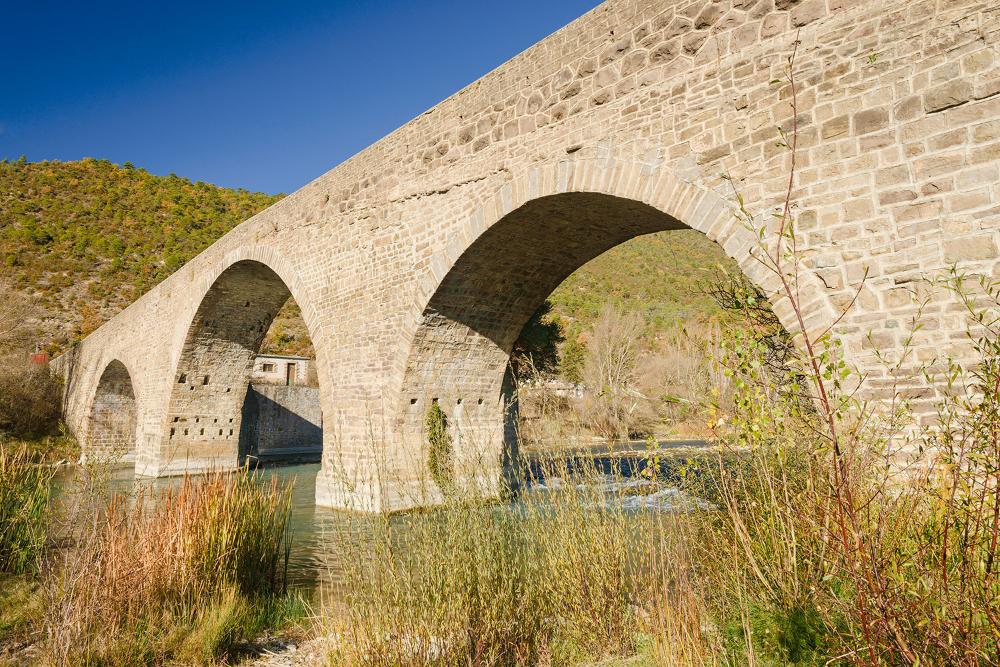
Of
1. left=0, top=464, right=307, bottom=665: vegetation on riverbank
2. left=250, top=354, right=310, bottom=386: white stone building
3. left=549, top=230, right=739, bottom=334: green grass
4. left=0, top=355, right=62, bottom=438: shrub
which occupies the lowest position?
left=0, top=464, right=307, bottom=665: vegetation on riverbank

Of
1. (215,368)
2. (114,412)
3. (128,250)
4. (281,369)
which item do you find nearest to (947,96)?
(215,368)

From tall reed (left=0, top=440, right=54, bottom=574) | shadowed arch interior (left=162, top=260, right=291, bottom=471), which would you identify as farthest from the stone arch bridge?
shadowed arch interior (left=162, top=260, right=291, bottom=471)

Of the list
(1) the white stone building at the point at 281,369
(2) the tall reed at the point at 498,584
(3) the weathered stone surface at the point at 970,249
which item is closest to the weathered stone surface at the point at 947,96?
(3) the weathered stone surface at the point at 970,249

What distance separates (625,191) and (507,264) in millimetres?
2672

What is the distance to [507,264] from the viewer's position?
27.2 feet

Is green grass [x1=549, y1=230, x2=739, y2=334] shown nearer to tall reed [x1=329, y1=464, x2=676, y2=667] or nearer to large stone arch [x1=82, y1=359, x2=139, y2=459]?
large stone arch [x1=82, y1=359, x2=139, y2=459]

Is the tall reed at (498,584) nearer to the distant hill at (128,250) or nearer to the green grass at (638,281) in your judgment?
the distant hill at (128,250)

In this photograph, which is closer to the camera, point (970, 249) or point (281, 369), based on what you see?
point (970, 249)

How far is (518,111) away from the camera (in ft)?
23.5

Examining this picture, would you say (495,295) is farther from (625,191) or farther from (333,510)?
(333,510)

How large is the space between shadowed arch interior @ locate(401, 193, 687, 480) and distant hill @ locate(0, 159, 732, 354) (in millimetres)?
18459

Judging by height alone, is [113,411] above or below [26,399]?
below

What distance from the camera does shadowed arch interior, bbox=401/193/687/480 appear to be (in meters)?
7.29

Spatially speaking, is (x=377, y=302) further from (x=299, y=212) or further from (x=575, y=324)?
(x=575, y=324)
